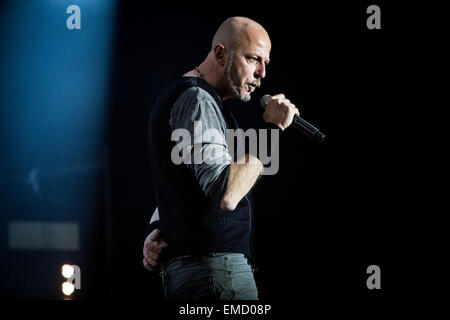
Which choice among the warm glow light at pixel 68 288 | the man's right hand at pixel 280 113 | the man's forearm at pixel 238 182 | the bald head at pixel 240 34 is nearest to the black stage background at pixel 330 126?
the warm glow light at pixel 68 288

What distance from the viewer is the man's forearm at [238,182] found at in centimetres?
119

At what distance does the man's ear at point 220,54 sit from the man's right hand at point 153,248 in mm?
485

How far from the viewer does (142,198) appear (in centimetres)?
296

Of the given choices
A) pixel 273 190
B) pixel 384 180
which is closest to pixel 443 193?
pixel 384 180

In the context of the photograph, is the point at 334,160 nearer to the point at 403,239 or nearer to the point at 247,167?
the point at 403,239

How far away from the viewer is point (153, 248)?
140cm

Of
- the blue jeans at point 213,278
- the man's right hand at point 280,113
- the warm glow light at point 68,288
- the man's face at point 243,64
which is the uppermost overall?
the man's face at point 243,64

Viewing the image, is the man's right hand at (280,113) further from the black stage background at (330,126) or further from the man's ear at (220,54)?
the black stage background at (330,126)

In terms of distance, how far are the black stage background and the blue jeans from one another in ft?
4.84

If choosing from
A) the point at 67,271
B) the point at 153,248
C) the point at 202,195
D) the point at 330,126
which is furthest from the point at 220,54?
the point at 67,271

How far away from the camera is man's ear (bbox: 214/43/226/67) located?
1.45 metres

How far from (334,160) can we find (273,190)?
35 centimetres

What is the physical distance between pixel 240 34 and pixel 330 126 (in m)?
1.37

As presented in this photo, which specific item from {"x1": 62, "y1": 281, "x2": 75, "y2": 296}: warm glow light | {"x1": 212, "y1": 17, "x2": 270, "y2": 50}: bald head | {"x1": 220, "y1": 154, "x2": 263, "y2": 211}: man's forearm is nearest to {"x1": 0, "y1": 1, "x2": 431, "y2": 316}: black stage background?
{"x1": 62, "y1": 281, "x2": 75, "y2": 296}: warm glow light
